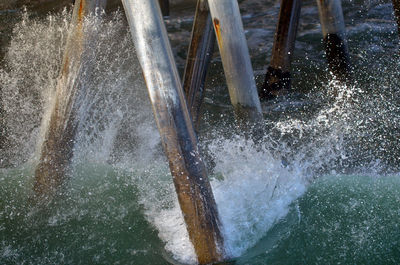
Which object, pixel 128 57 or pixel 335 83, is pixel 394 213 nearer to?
pixel 335 83

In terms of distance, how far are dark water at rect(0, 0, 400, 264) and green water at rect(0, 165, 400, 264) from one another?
1 centimetres

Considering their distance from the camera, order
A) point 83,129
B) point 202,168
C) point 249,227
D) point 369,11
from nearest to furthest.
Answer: point 202,168 → point 249,227 → point 83,129 → point 369,11

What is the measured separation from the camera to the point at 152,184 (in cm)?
542

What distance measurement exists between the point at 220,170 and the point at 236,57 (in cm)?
114

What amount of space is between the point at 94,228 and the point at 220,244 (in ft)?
4.34

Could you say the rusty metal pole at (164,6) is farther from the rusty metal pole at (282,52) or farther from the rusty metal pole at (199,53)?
the rusty metal pole at (199,53)

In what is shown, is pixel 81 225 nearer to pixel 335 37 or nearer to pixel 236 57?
pixel 236 57

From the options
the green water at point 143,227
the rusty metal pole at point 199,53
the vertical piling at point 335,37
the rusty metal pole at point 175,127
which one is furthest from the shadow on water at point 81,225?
the vertical piling at point 335,37

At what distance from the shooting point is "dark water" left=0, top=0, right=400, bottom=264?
14.0ft

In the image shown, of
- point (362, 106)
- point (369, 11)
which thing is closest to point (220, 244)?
point (362, 106)

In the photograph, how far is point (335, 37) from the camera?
22.9 ft

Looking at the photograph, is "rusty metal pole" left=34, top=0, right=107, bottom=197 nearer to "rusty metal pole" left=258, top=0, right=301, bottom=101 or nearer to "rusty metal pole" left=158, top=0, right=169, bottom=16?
"rusty metal pole" left=258, top=0, right=301, bottom=101

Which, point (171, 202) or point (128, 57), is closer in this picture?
point (171, 202)

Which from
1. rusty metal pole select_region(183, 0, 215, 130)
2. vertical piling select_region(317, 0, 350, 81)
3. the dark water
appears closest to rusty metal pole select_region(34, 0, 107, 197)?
the dark water
